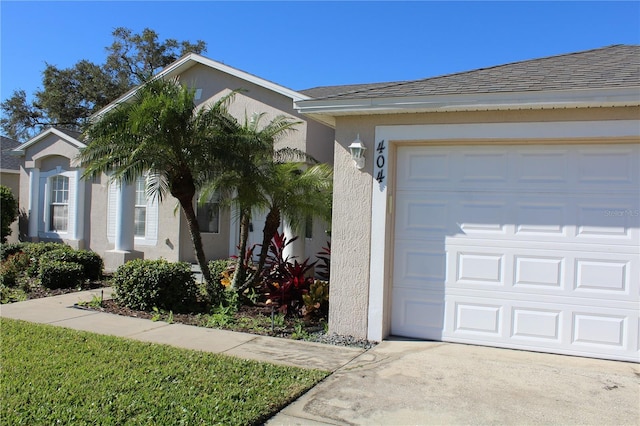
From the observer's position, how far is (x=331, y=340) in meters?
6.46

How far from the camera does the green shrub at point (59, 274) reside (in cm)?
986

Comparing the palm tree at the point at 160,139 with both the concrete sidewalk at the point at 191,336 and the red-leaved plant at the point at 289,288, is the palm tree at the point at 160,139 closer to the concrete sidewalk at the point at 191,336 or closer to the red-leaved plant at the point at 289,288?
the red-leaved plant at the point at 289,288

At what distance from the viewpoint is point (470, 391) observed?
4.70 m

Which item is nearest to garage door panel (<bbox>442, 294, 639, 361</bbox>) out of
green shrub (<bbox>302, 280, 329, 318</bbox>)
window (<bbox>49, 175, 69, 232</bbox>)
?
green shrub (<bbox>302, 280, 329, 318</bbox>)

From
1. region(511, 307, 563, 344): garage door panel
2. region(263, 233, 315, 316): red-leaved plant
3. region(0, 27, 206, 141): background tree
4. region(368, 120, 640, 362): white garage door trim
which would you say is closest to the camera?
region(511, 307, 563, 344): garage door panel

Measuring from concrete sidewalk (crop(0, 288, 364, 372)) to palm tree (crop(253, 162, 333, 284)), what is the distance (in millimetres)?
2075

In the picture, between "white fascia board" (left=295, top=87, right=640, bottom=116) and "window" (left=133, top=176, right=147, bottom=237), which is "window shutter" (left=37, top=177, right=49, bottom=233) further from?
"white fascia board" (left=295, top=87, right=640, bottom=116)

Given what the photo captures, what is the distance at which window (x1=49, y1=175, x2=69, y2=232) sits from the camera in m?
15.1

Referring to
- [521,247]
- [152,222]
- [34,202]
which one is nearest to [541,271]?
[521,247]

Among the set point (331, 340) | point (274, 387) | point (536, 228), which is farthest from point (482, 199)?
point (274, 387)

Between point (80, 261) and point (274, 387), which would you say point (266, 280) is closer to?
point (274, 387)

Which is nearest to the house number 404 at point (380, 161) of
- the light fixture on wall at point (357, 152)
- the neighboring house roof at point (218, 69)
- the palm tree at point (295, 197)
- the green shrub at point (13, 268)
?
the light fixture on wall at point (357, 152)

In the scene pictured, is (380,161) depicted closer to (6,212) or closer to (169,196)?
(169,196)

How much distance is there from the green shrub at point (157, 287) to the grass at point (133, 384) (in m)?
1.93
